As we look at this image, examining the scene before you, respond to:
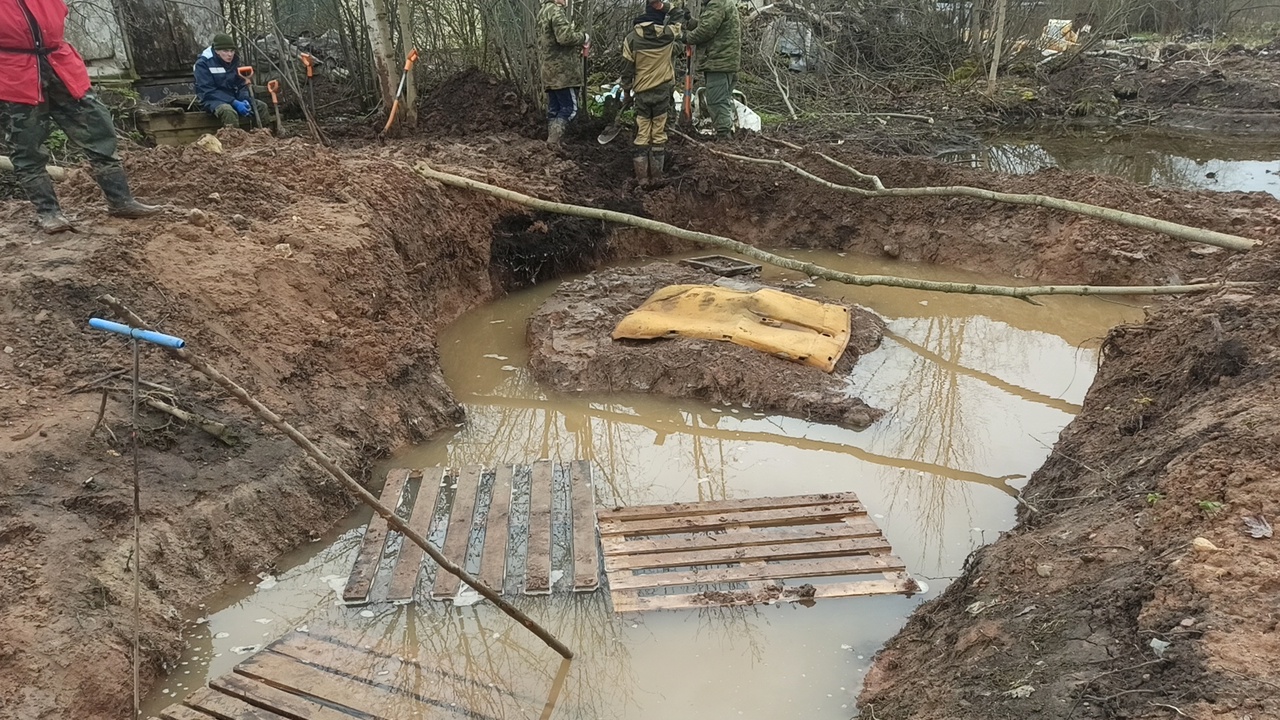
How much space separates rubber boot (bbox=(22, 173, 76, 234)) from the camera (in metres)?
4.93

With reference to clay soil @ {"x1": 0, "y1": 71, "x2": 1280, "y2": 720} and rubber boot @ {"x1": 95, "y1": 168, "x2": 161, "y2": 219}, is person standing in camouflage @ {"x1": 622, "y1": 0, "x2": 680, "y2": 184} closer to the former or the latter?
clay soil @ {"x1": 0, "y1": 71, "x2": 1280, "y2": 720}

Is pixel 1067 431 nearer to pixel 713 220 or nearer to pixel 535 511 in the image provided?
pixel 535 511

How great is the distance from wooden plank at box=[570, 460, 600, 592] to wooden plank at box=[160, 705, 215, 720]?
160 cm

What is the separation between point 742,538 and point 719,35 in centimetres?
708

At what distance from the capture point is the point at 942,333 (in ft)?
22.4

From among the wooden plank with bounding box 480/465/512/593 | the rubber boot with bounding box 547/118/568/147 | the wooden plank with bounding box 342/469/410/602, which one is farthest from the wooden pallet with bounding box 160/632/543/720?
the rubber boot with bounding box 547/118/568/147

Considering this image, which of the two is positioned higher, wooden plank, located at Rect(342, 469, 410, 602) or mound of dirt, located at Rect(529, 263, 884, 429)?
mound of dirt, located at Rect(529, 263, 884, 429)

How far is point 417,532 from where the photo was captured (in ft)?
13.8

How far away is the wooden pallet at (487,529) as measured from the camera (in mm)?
3857

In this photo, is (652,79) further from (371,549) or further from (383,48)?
(371,549)

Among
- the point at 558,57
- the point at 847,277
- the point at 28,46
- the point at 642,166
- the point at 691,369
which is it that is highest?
the point at 28,46

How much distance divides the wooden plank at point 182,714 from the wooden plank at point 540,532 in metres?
1.40

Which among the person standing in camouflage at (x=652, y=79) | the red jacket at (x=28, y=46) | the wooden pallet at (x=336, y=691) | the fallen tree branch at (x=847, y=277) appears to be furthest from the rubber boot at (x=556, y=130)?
the wooden pallet at (x=336, y=691)

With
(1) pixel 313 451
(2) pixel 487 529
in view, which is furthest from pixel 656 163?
(1) pixel 313 451
